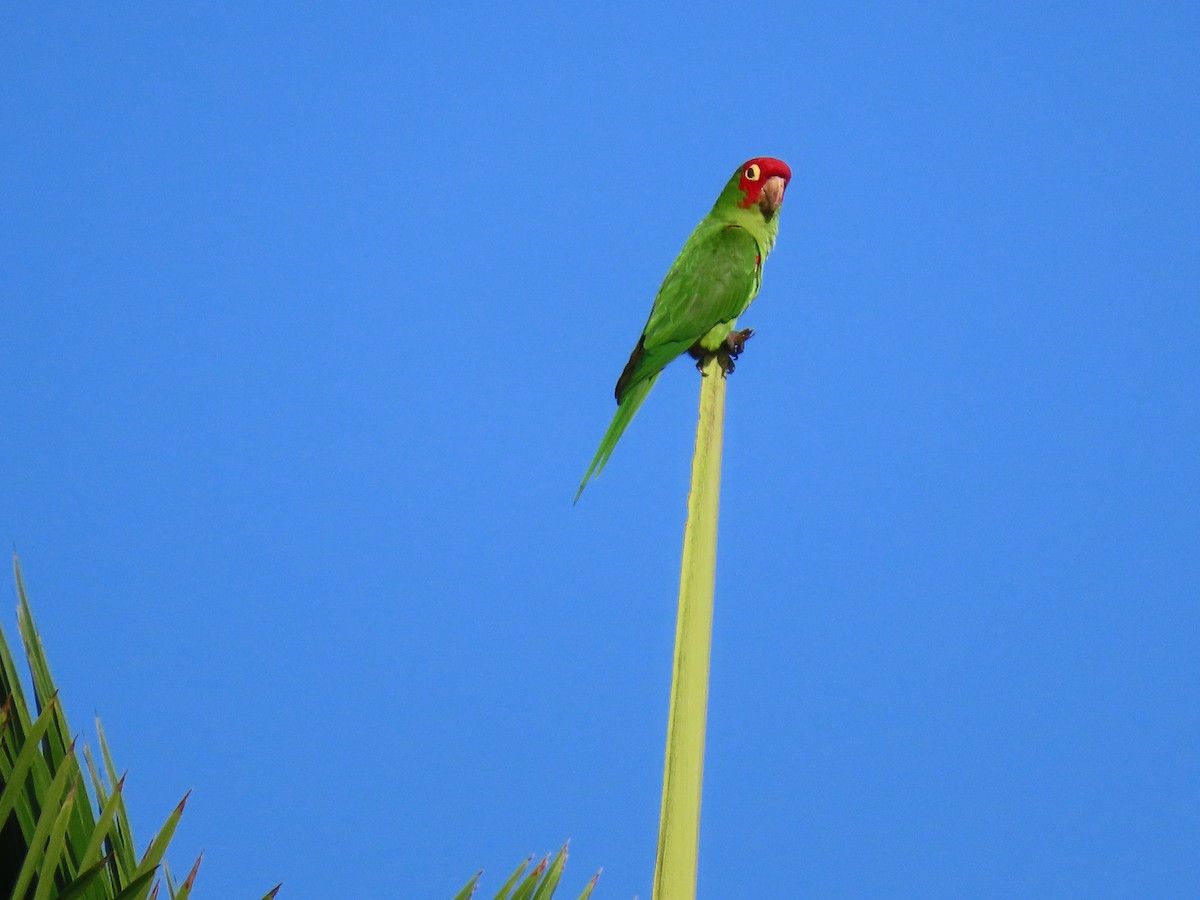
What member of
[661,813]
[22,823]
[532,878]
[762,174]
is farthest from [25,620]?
[762,174]

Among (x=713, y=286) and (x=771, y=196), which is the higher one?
(x=771, y=196)

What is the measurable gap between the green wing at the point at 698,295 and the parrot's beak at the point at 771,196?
25 cm

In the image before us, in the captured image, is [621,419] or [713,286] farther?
[713,286]

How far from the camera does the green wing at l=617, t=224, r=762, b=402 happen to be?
12.8 ft

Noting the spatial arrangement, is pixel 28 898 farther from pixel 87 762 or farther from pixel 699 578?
pixel 699 578

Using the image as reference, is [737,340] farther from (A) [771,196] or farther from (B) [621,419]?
(A) [771,196]

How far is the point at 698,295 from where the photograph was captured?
442 cm

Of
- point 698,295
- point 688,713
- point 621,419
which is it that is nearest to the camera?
point 688,713

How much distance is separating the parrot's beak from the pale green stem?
13.1 feet

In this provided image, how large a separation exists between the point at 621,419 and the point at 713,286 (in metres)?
1.15

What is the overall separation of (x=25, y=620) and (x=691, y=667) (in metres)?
0.98

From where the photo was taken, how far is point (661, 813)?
131 cm

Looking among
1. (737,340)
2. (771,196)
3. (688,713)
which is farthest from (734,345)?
(688,713)

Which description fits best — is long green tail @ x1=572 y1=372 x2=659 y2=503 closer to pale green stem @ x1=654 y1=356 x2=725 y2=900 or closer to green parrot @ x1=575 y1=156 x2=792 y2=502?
green parrot @ x1=575 y1=156 x2=792 y2=502
